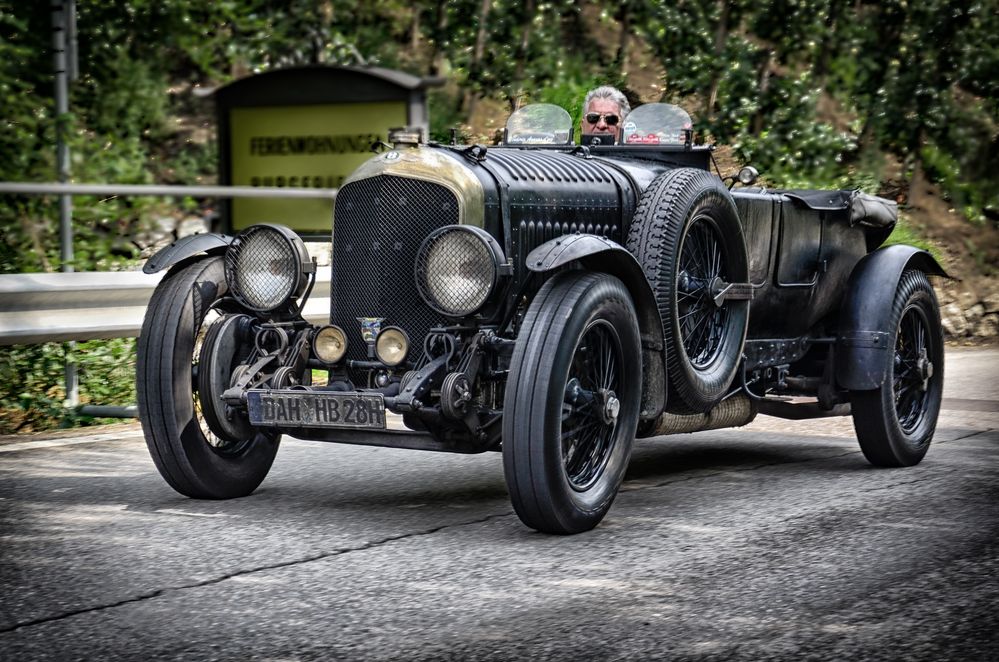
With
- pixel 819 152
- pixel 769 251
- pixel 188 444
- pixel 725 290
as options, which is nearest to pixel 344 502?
pixel 188 444

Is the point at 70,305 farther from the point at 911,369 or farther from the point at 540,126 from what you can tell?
the point at 911,369

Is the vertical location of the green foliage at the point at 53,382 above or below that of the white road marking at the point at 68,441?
above

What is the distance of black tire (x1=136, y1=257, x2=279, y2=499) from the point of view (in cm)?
574

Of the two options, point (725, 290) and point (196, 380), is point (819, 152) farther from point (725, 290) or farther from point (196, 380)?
point (196, 380)

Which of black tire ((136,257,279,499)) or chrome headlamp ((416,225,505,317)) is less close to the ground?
chrome headlamp ((416,225,505,317))

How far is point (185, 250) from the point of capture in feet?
19.7

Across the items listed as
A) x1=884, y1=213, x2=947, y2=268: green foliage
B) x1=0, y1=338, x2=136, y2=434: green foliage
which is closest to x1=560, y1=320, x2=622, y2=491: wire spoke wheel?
x1=0, y1=338, x2=136, y2=434: green foliage

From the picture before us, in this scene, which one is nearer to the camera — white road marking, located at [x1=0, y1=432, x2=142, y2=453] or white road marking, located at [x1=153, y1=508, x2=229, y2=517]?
white road marking, located at [x1=153, y1=508, x2=229, y2=517]

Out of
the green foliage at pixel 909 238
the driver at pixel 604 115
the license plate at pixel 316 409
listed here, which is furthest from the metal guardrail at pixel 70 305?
the green foliage at pixel 909 238

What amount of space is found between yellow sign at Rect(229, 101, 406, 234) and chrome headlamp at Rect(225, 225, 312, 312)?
4.47 meters

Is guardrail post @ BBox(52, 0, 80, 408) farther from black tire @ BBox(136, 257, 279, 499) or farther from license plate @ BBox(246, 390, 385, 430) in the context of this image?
license plate @ BBox(246, 390, 385, 430)

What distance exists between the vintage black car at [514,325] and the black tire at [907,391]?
20mm

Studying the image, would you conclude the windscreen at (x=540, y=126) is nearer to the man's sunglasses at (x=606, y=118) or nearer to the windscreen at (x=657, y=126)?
the man's sunglasses at (x=606, y=118)

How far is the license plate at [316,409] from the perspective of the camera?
534 cm
